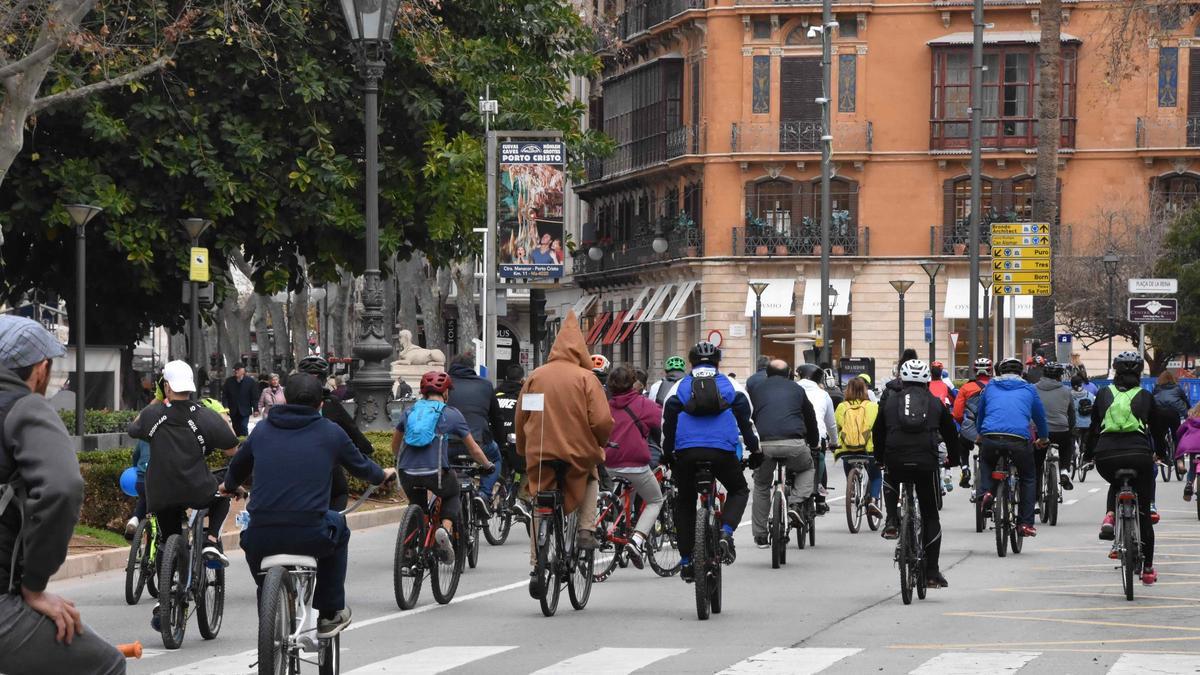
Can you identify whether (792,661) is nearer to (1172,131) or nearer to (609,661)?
(609,661)

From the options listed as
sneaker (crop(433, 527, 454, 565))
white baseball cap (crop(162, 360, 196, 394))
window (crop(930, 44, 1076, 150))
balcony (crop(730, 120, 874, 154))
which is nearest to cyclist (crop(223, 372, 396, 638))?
white baseball cap (crop(162, 360, 196, 394))

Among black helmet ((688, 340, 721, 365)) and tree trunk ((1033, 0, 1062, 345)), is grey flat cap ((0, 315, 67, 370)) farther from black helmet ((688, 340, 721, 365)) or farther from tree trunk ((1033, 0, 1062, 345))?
tree trunk ((1033, 0, 1062, 345))

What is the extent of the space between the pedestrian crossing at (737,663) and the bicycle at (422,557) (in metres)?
2.26

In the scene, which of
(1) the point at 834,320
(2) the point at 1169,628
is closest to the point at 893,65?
(1) the point at 834,320

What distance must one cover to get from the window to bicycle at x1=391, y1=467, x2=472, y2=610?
51.2m

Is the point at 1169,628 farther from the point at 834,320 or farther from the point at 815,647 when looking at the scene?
the point at 834,320

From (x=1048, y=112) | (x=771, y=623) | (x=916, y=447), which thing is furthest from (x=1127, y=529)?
(x=1048, y=112)

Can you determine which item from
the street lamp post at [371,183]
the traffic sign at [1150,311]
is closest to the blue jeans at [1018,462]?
the street lamp post at [371,183]

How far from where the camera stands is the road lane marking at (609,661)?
11102mm

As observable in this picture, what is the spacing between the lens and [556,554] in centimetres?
1394

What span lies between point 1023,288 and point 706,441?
26.0 metres

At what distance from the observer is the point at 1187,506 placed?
27281 millimetres

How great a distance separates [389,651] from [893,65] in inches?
2146

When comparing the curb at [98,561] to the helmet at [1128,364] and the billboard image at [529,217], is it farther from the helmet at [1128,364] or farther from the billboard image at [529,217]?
the billboard image at [529,217]
